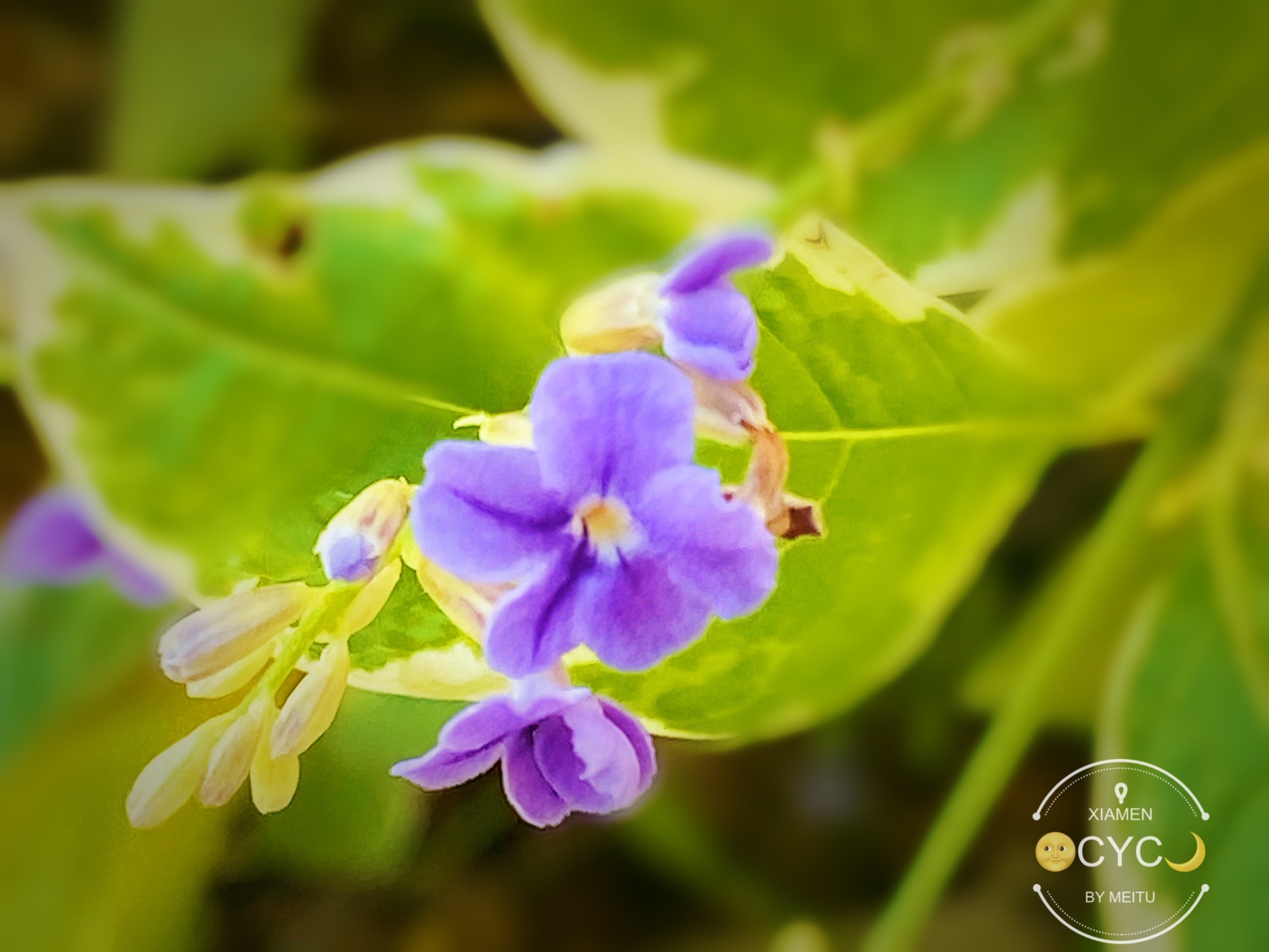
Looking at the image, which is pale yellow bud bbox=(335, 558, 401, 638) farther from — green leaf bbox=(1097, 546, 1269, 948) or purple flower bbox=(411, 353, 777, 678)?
green leaf bbox=(1097, 546, 1269, 948)

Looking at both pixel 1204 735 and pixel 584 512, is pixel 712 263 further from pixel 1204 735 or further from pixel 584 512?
pixel 1204 735

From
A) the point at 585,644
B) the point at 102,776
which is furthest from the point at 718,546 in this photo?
the point at 102,776

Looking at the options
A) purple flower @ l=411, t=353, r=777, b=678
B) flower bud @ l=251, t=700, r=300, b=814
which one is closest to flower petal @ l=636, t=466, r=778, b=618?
purple flower @ l=411, t=353, r=777, b=678

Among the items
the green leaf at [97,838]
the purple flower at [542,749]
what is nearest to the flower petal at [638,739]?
the purple flower at [542,749]

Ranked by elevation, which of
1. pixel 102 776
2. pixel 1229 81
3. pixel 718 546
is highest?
pixel 1229 81

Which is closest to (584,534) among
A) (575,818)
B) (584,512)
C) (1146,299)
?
(584,512)

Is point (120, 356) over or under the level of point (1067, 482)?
under

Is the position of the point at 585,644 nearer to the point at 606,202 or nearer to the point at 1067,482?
the point at 606,202
